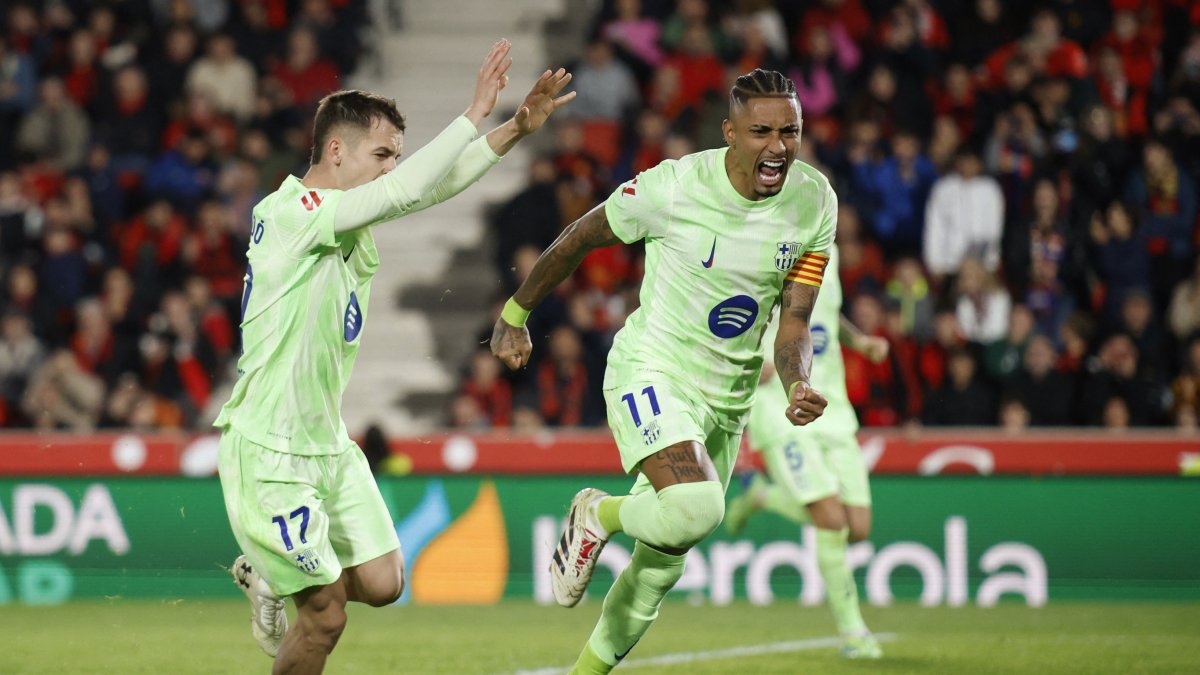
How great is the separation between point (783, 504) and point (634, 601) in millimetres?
4803

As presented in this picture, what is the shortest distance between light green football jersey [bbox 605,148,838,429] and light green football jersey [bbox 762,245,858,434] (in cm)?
295

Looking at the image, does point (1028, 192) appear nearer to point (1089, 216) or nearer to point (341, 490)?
point (1089, 216)

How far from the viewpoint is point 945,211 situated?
1580 centimetres

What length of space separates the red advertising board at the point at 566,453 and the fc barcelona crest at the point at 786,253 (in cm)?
610

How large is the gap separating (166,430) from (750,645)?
20.9 feet

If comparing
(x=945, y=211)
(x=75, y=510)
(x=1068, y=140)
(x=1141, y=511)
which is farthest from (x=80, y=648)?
(x=1068, y=140)

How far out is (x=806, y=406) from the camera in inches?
259

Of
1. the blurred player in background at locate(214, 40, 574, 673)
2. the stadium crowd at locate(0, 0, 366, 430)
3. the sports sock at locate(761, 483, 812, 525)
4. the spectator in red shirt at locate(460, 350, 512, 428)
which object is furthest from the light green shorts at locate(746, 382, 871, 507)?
the stadium crowd at locate(0, 0, 366, 430)

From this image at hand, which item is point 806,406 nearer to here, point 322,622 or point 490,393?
point 322,622

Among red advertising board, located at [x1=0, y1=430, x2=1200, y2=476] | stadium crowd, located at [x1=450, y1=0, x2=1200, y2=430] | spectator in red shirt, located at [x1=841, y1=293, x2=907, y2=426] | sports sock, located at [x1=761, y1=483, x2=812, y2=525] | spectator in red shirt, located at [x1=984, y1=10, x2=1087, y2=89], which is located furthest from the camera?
spectator in red shirt, located at [x1=984, y1=10, x2=1087, y2=89]

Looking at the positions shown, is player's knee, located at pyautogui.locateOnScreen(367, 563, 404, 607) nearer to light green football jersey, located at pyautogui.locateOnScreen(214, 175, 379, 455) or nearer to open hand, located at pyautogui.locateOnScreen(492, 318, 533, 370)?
light green football jersey, located at pyautogui.locateOnScreen(214, 175, 379, 455)

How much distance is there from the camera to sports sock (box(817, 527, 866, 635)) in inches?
387

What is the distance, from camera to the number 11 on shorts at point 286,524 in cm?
631

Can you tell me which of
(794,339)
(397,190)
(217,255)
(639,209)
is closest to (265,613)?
(397,190)
